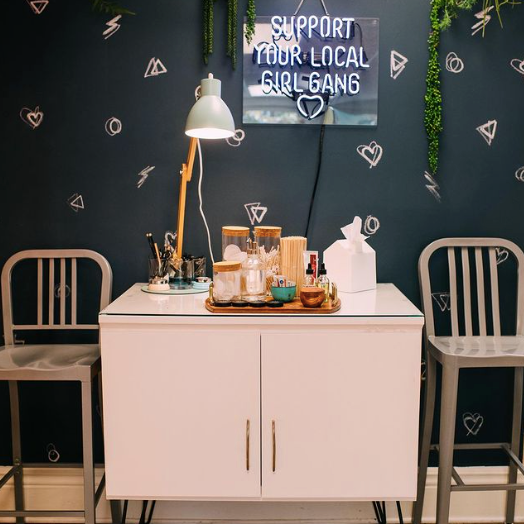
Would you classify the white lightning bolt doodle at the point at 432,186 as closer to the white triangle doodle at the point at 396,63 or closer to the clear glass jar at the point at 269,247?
the white triangle doodle at the point at 396,63

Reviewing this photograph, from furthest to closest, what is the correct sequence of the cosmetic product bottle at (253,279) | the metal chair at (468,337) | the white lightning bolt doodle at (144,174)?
1. the white lightning bolt doodle at (144,174)
2. the metal chair at (468,337)
3. the cosmetic product bottle at (253,279)

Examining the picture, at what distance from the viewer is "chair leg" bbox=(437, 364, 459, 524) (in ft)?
5.98

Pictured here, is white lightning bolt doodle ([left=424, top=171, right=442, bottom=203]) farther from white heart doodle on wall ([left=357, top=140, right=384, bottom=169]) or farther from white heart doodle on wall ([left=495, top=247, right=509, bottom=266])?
white heart doodle on wall ([left=495, top=247, right=509, bottom=266])

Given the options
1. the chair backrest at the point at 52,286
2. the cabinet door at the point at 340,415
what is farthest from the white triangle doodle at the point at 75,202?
the cabinet door at the point at 340,415

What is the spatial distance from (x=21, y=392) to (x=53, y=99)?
1282mm

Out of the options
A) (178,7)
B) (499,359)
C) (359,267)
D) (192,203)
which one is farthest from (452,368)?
(178,7)

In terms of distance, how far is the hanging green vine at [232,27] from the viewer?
2117 mm

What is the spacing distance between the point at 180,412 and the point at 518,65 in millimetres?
1956

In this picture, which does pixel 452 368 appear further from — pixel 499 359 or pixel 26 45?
pixel 26 45

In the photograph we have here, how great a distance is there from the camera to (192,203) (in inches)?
88.6

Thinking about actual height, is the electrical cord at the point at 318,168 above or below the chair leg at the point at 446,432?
above

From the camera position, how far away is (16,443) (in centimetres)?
218

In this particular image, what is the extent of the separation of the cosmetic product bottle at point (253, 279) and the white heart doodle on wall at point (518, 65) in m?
1.39

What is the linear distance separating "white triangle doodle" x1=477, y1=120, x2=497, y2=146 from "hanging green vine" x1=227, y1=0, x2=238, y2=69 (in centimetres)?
109
